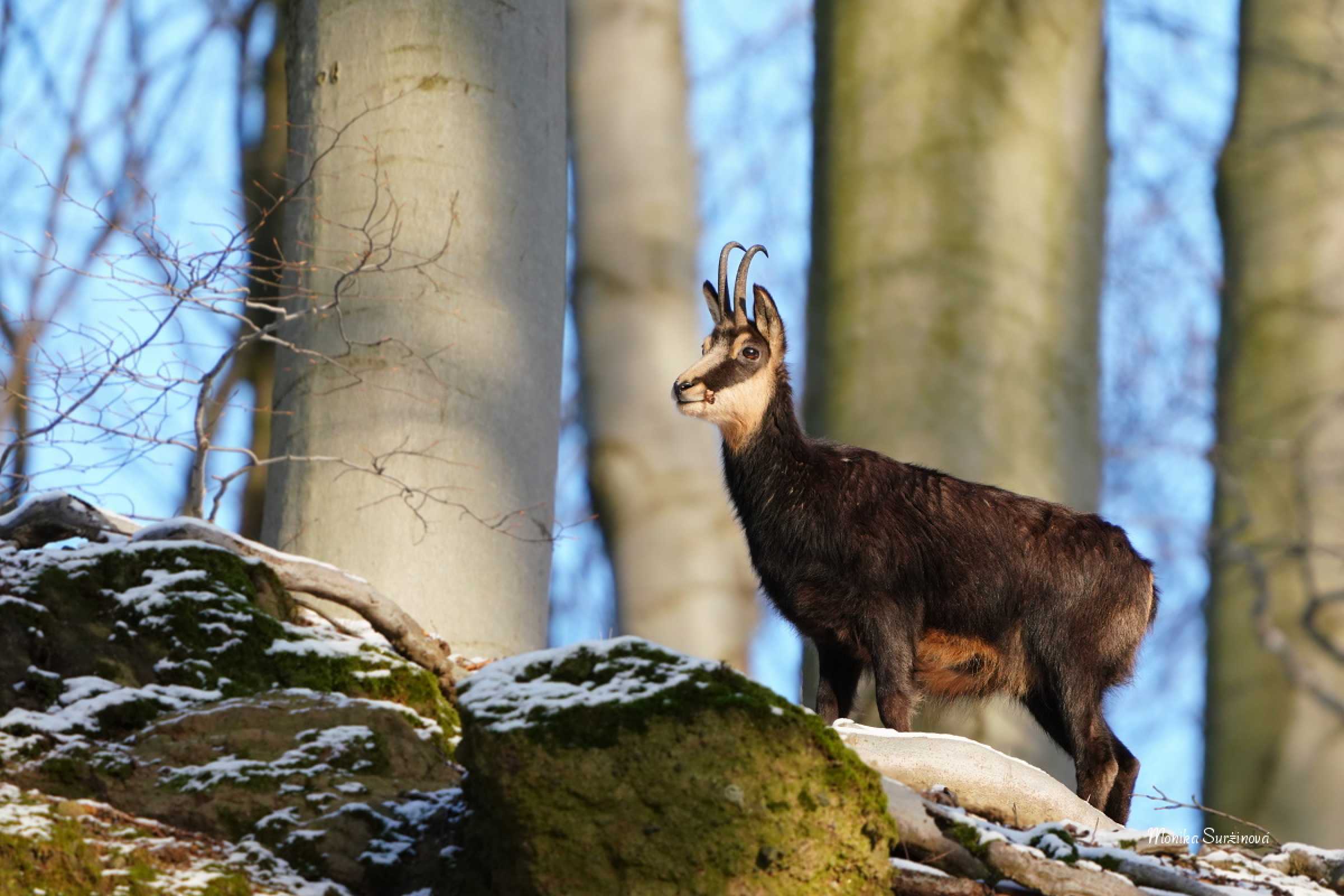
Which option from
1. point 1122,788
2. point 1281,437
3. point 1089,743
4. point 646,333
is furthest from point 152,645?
point 1281,437

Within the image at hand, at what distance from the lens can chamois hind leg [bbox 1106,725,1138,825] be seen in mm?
5957

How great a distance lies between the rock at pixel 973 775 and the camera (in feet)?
15.1

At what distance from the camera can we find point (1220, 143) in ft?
A: 36.8

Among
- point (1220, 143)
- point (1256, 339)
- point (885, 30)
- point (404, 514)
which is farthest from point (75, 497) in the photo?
point (1220, 143)

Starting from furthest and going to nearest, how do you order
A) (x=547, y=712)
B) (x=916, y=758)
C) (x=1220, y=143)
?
(x=1220, y=143)
(x=916, y=758)
(x=547, y=712)

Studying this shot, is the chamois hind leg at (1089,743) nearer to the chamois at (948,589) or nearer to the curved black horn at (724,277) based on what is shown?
the chamois at (948,589)

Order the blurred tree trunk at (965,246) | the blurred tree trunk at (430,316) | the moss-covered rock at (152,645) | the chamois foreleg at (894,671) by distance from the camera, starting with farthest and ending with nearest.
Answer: the blurred tree trunk at (965,246), the chamois foreleg at (894,671), the blurred tree trunk at (430,316), the moss-covered rock at (152,645)

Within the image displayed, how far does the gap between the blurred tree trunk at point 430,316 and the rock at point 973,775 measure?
170 cm

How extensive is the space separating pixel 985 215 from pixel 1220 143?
4627 mm

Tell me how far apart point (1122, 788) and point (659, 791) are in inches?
121

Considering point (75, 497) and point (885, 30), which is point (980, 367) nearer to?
point (885, 30)

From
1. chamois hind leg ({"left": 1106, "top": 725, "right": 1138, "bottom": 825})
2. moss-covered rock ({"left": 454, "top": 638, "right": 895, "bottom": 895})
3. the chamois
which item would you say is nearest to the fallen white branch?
moss-covered rock ({"left": 454, "top": 638, "right": 895, "bottom": 895})

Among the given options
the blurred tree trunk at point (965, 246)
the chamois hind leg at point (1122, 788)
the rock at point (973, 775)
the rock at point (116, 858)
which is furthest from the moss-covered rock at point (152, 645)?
the blurred tree trunk at point (965, 246)

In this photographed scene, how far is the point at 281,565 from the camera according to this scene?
512cm
